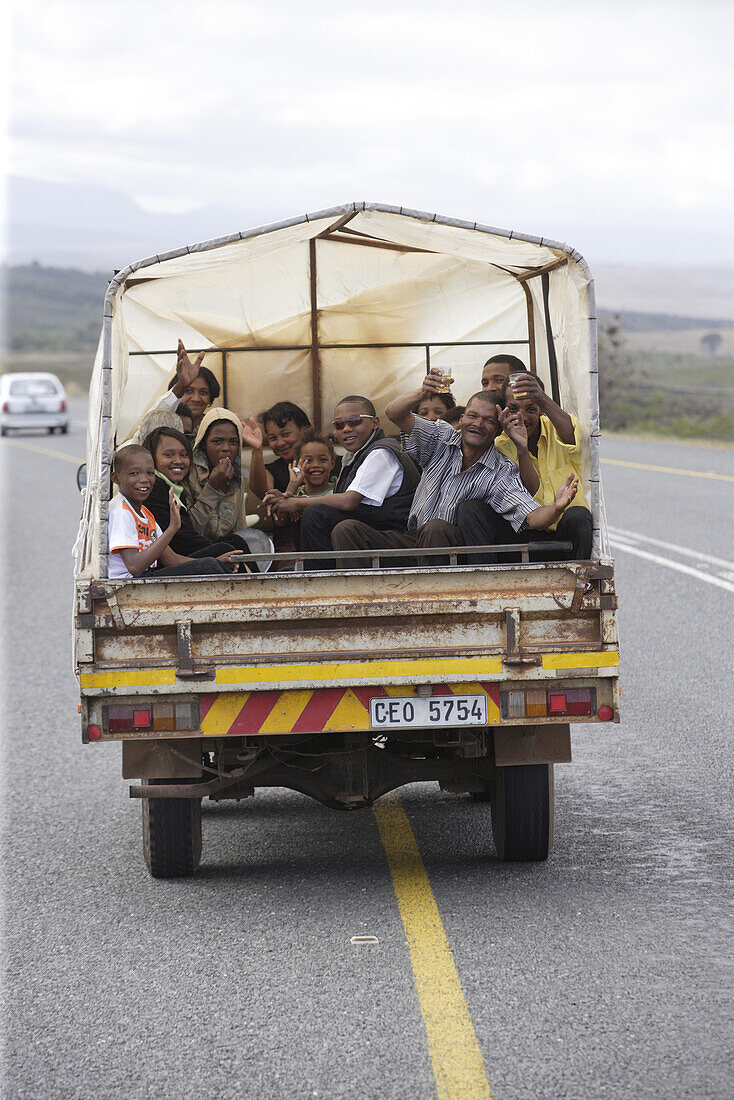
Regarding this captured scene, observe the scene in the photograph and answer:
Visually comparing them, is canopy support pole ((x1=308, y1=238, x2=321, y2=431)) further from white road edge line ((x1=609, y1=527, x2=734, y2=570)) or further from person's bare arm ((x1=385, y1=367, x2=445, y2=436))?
white road edge line ((x1=609, y1=527, x2=734, y2=570))

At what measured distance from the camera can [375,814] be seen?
21.1 feet

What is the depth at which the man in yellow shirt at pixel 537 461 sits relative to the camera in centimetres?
591

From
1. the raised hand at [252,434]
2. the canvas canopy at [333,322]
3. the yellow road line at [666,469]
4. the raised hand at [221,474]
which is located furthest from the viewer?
the yellow road line at [666,469]

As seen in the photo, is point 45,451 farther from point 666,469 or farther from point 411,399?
point 411,399

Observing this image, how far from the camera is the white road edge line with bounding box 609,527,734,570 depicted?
13.3 meters

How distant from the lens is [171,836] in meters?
5.53

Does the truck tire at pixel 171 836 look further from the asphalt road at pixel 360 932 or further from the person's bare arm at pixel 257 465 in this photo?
the person's bare arm at pixel 257 465

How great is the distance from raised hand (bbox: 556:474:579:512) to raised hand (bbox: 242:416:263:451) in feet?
9.12

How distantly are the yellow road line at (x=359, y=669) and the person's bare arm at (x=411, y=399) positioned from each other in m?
1.91

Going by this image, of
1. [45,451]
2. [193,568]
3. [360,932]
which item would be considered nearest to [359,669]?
[360,932]

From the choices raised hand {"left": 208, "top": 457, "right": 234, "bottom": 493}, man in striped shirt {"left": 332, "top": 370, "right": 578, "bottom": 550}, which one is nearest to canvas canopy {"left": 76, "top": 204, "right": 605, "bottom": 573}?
raised hand {"left": 208, "top": 457, "right": 234, "bottom": 493}

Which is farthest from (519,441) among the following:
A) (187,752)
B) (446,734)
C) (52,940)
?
(52,940)

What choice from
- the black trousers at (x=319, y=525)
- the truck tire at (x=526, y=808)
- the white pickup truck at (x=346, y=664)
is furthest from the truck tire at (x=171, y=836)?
the black trousers at (x=319, y=525)

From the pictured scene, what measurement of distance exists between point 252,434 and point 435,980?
4529mm
